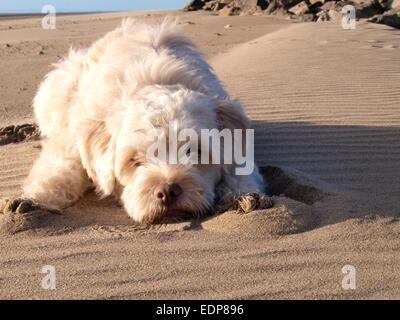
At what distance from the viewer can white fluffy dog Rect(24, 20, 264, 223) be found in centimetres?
353

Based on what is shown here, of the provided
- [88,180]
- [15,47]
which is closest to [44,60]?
[15,47]

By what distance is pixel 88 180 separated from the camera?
4.28 m

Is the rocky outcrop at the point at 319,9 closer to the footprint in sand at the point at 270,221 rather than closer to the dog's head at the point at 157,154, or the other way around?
the dog's head at the point at 157,154

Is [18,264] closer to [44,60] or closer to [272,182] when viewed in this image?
[272,182]

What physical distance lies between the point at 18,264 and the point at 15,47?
1505 cm

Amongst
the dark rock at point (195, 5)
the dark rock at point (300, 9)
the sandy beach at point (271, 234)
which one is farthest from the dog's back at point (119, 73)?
the dark rock at point (195, 5)

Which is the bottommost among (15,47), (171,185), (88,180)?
(15,47)

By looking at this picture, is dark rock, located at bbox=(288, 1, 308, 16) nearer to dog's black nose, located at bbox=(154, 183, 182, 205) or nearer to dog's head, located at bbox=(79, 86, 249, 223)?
dog's head, located at bbox=(79, 86, 249, 223)

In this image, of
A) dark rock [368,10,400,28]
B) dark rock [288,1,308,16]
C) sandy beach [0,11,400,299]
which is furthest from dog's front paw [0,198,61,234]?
dark rock [288,1,308,16]

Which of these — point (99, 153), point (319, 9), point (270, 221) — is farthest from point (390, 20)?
point (270, 221)

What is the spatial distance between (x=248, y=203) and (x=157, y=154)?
0.72m

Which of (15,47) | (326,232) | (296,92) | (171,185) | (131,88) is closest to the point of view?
(326,232)

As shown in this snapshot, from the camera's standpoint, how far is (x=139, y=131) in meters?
3.64
